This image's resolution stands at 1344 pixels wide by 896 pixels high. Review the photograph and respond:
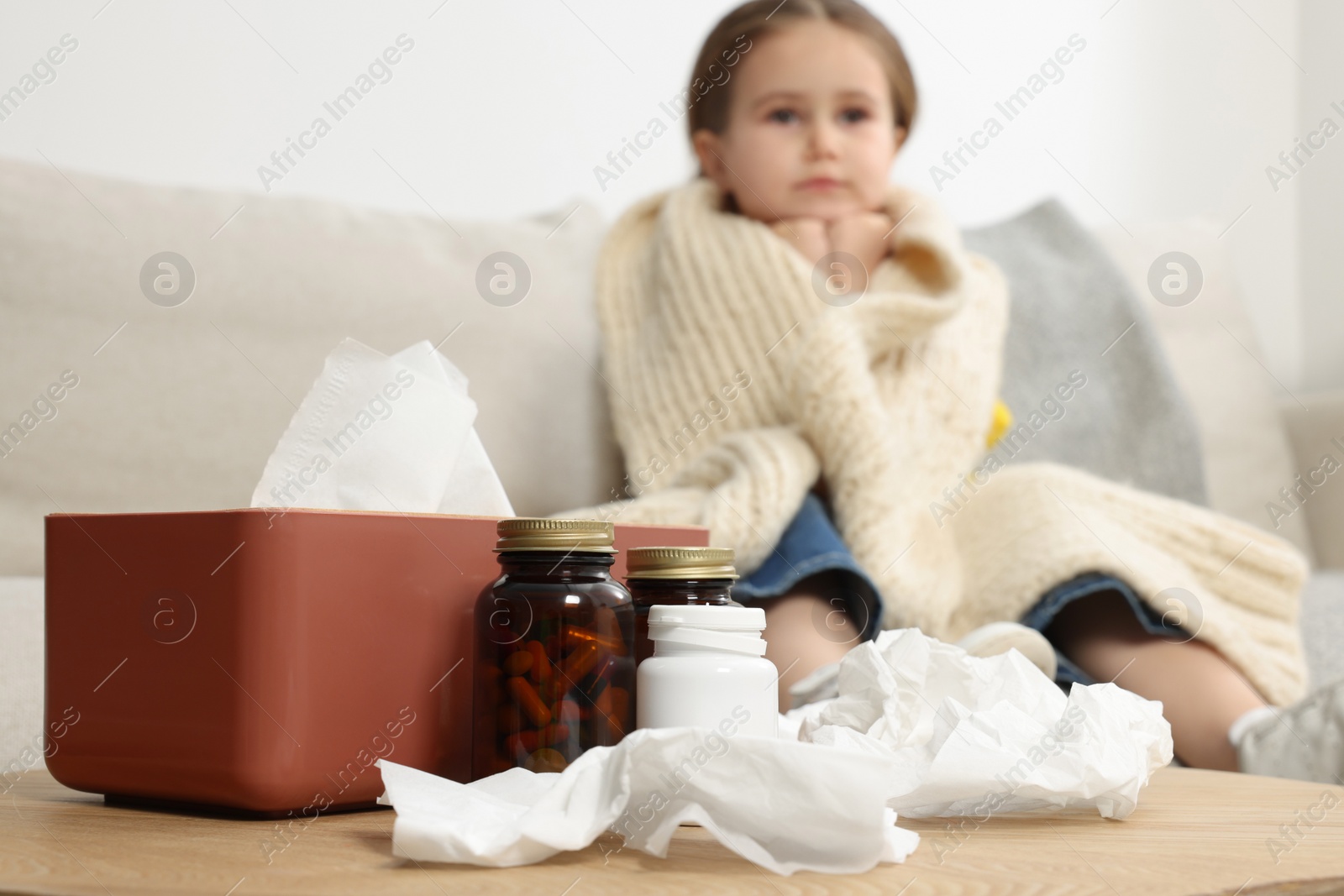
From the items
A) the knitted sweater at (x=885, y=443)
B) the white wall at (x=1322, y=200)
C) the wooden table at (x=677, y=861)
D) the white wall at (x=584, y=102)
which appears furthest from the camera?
the white wall at (x=1322, y=200)

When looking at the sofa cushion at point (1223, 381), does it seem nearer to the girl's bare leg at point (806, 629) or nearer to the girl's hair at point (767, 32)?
the girl's hair at point (767, 32)

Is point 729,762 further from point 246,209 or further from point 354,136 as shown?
point 354,136

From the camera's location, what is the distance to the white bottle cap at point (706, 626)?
45 centimetres

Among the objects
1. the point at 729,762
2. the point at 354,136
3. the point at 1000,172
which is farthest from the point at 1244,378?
the point at 729,762

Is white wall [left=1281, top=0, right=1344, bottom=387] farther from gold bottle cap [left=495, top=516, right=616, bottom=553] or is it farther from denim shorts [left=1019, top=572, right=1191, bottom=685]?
gold bottle cap [left=495, top=516, right=616, bottom=553]

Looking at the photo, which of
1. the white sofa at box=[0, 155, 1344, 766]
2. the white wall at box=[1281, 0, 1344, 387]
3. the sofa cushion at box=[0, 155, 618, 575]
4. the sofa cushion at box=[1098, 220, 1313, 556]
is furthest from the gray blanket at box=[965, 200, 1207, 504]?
the white wall at box=[1281, 0, 1344, 387]

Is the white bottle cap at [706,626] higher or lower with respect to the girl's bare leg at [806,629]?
higher

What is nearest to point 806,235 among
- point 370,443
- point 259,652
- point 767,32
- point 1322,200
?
point 767,32

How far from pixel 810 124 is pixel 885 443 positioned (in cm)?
42

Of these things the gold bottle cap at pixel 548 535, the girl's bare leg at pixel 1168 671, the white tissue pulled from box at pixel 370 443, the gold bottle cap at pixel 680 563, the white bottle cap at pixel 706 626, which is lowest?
the girl's bare leg at pixel 1168 671

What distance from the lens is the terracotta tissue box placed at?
43 cm

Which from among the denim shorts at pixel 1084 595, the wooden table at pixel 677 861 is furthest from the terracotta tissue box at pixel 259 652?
the denim shorts at pixel 1084 595

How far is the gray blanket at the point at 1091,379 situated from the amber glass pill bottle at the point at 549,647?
3.50 feet

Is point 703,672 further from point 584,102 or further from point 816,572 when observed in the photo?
point 584,102
